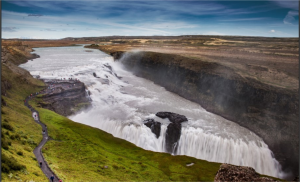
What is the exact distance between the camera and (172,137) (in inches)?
1742

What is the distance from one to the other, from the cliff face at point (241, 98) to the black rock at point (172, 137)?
61.9 feet

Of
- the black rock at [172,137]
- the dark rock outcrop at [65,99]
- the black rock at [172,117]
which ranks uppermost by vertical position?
the dark rock outcrop at [65,99]

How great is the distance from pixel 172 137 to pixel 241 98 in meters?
25.2

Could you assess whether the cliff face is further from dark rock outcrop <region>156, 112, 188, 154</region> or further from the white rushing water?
dark rock outcrop <region>156, 112, 188, 154</region>

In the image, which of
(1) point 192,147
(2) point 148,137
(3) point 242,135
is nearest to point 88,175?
(2) point 148,137

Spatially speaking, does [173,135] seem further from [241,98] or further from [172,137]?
[241,98]

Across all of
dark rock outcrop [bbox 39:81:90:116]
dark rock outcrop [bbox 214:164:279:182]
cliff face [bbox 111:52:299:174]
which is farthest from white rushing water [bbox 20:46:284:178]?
dark rock outcrop [bbox 214:164:279:182]

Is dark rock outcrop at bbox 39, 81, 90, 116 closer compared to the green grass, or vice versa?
the green grass

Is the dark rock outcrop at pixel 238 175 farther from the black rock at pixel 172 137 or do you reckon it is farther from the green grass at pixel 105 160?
the black rock at pixel 172 137

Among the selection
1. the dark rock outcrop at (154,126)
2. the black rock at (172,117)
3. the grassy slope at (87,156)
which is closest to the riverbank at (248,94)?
the black rock at (172,117)

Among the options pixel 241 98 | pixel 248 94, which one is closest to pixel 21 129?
pixel 241 98

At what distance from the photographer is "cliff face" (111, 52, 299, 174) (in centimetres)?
4350

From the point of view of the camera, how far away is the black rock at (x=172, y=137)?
43.4m

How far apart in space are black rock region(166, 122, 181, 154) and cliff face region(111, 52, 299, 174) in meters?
18.9
